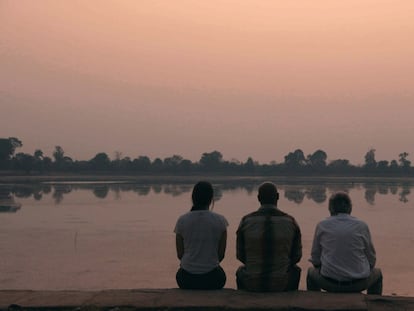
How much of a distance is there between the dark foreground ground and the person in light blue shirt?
0.26 meters

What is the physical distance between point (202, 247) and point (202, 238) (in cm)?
8

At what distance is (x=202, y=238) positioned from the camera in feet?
16.2

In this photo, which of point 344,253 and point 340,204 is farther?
point 340,204

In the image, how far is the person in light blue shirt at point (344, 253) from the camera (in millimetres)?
4684

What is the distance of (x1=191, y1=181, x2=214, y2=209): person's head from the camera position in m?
5.00

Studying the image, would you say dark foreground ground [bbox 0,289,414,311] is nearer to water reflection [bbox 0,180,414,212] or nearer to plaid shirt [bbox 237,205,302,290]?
plaid shirt [bbox 237,205,302,290]

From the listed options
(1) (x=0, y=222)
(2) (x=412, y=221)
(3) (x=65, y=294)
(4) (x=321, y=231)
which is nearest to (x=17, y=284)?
(3) (x=65, y=294)

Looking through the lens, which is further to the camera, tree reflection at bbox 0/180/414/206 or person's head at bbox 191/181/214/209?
tree reflection at bbox 0/180/414/206

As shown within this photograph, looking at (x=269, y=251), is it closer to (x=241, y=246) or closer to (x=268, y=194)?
(x=241, y=246)

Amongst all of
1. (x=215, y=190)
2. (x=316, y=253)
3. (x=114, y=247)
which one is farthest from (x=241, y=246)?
(x=215, y=190)

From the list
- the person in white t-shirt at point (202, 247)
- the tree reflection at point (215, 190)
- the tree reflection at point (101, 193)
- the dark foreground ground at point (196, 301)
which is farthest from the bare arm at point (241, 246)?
the tree reflection at point (101, 193)

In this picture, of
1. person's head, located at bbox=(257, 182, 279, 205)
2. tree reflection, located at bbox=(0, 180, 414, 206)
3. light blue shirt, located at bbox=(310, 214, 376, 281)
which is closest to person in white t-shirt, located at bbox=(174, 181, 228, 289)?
person's head, located at bbox=(257, 182, 279, 205)

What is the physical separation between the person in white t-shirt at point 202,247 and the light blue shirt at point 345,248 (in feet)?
2.82

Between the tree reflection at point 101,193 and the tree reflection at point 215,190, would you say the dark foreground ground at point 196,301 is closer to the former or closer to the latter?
the tree reflection at point 215,190
